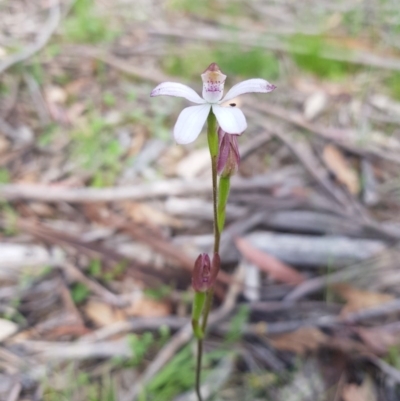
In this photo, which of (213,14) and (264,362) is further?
(213,14)

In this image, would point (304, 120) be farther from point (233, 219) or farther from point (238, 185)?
point (233, 219)

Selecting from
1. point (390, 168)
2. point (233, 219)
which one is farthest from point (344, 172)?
point (233, 219)

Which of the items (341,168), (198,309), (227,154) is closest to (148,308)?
(198,309)

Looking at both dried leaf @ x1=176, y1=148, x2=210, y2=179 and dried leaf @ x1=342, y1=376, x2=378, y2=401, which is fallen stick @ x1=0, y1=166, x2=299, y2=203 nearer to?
dried leaf @ x1=176, y1=148, x2=210, y2=179

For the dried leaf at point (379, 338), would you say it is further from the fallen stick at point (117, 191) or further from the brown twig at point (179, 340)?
the fallen stick at point (117, 191)

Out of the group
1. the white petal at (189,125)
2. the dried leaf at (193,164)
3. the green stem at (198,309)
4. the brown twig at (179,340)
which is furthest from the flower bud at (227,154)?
the dried leaf at (193,164)

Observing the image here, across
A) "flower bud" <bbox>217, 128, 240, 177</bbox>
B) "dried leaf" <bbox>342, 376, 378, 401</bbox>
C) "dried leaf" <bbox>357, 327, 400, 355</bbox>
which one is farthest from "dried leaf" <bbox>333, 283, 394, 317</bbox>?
"flower bud" <bbox>217, 128, 240, 177</bbox>

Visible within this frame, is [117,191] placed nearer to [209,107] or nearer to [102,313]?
[102,313]
